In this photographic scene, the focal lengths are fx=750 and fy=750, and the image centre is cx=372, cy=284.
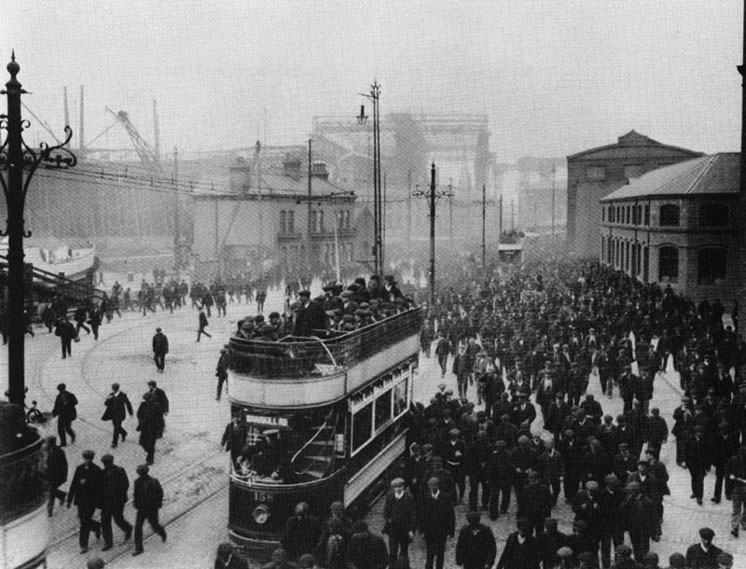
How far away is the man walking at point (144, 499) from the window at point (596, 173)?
62419 mm

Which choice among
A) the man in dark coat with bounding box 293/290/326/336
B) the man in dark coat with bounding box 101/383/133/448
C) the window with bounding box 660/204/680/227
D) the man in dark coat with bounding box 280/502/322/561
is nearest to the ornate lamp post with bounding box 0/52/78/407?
the man in dark coat with bounding box 280/502/322/561

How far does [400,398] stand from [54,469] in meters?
5.97

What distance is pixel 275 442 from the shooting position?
10.3 m

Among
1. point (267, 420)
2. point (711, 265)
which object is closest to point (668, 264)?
point (711, 265)

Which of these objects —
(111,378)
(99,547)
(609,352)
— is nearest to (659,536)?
(99,547)

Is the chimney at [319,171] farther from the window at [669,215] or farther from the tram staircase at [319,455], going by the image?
the tram staircase at [319,455]

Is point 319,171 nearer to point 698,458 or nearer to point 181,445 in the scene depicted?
point 181,445

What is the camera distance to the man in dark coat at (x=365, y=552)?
8531 millimetres

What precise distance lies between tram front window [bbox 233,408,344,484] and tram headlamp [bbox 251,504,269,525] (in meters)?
0.35

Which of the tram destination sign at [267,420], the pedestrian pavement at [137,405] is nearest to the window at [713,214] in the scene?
the pedestrian pavement at [137,405]

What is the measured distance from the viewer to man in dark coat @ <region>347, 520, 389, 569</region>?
853 centimetres

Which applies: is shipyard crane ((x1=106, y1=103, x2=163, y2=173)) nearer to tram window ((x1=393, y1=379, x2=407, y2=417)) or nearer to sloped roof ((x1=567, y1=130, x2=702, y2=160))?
sloped roof ((x1=567, y1=130, x2=702, y2=160))

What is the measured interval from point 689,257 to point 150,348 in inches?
970

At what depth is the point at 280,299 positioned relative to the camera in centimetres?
4325
